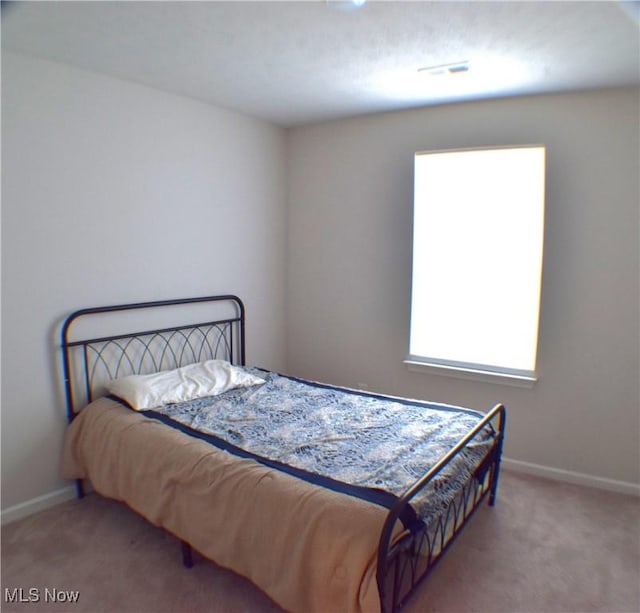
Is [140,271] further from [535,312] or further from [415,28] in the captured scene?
[535,312]

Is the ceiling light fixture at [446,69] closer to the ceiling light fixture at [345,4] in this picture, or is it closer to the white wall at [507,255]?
the white wall at [507,255]

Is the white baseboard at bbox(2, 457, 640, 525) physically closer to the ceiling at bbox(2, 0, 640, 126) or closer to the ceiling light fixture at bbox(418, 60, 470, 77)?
the ceiling at bbox(2, 0, 640, 126)

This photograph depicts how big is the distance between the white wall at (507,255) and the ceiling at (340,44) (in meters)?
0.29

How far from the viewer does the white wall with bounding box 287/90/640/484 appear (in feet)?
9.37

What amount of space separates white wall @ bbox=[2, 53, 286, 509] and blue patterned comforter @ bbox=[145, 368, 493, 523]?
75 cm

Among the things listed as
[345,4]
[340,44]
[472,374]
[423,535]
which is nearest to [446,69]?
[340,44]

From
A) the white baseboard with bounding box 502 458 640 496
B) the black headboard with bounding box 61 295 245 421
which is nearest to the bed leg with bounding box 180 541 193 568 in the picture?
the black headboard with bounding box 61 295 245 421

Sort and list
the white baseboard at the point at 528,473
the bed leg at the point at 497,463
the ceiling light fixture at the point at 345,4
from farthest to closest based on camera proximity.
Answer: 1. the bed leg at the point at 497,463
2. the white baseboard at the point at 528,473
3. the ceiling light fixture at the point at 345,4

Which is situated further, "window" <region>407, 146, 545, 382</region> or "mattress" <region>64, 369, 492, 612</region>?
"window" <region>407, 146, 545, 382</region>

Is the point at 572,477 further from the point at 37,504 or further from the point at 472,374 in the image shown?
the point at 37,504

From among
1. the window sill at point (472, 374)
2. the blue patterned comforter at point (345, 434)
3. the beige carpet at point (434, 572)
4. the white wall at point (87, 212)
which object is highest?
the white wall at point (87, 212)

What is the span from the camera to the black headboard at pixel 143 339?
8.93 feet

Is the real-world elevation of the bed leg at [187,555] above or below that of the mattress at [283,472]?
below
